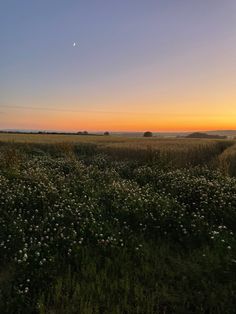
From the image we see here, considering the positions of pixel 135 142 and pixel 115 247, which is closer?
pixel 115 247

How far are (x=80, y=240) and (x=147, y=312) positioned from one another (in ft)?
7.96

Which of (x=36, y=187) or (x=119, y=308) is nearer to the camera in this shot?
(x=119, y=308)

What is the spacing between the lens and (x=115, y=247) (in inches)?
286

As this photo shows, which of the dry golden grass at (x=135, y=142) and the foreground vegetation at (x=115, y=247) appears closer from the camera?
the foreground vegetation at (x=115, y=247)

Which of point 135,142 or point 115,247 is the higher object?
point 135,142

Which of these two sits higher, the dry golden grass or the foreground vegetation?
the dry golden grass

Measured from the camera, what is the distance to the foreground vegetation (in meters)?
5.70

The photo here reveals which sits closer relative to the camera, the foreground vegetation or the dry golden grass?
the foreground vegetation

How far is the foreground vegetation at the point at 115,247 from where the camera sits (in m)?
5.70

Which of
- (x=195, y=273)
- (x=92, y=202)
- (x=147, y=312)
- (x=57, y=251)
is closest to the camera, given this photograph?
(x=147, y=312)

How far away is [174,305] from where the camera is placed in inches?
220

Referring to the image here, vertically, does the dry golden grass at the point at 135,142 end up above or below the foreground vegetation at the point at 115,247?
above

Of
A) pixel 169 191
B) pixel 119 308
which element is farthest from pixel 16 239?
pixel 169 191

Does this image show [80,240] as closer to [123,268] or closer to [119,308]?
[123,268]
